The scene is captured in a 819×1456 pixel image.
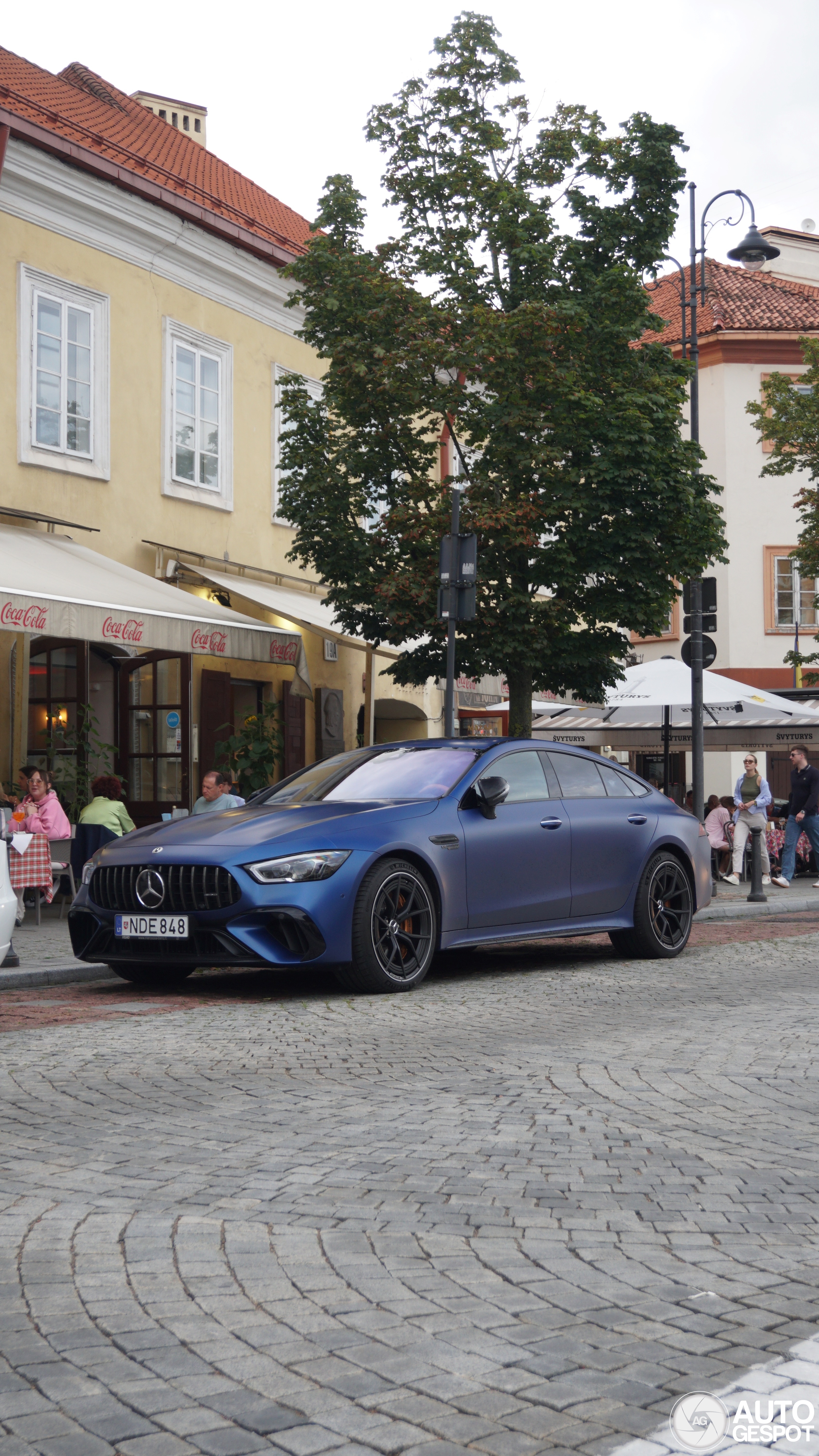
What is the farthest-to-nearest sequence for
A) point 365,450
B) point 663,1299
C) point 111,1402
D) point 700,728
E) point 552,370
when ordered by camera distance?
point 700,728 → point 365,450 → point 552,370 → point 663,1299 → point 111,1402

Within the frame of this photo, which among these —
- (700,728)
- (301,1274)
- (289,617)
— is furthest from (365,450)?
(301,1274)

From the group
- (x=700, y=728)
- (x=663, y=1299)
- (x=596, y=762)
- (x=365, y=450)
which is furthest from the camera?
(x=700, y=728)

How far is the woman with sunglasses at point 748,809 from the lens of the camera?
20.6 m

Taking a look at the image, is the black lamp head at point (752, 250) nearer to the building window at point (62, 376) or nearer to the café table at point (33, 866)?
the building window at point (62, 376)

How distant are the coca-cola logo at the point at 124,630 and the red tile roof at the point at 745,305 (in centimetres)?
2814

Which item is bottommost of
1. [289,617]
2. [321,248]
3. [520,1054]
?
[520,1054]

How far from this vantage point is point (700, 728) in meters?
18.9

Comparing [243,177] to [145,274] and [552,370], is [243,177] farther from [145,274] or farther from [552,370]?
[552,370]

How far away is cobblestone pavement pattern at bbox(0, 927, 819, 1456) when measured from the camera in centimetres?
293

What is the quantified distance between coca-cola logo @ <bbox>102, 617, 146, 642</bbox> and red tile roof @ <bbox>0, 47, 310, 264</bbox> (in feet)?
19.1

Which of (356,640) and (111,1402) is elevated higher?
(356,640)

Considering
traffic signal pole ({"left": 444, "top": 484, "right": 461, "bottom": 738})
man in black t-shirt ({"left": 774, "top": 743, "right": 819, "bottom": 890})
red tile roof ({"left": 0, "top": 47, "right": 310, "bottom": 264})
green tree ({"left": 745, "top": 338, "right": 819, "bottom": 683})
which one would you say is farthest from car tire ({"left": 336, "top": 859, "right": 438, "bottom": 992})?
green tree ({"left": 745, "top": 338, "right": 819, "bottom": 683})

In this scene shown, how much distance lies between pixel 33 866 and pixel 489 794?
4.62 meters

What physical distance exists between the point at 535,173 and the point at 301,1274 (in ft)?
50.4
